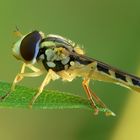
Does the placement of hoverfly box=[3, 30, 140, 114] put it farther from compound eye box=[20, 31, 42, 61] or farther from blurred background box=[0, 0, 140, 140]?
blurred background box=[0, 0, 140, 140]

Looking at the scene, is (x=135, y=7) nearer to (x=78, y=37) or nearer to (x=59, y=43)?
(x=78, y=37)

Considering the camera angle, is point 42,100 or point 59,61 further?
point 59,61

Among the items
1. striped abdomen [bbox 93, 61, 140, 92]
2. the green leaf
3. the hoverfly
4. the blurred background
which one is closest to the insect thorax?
the hoverfly

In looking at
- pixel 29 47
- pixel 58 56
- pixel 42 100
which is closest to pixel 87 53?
pixel 58 56

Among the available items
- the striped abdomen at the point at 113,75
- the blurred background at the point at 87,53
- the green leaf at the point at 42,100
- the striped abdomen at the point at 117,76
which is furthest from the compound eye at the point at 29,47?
the blurred background at the point at 87,53

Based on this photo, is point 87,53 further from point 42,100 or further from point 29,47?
point 42,100

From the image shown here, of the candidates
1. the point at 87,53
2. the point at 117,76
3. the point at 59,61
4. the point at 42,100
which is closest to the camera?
the point at 42,100

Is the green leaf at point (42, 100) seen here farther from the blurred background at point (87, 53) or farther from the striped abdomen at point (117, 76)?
the blurred background at point (87, 53)
